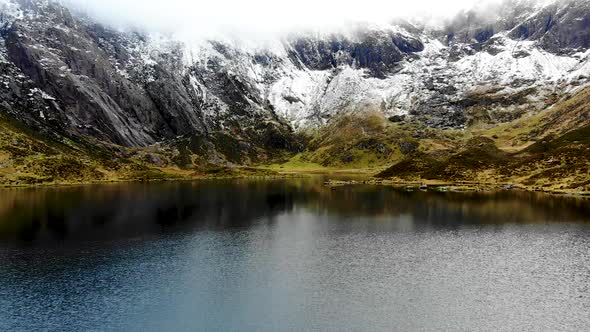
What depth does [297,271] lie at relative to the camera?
3580 inches

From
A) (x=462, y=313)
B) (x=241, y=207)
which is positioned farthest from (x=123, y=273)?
(x=241, y=207)

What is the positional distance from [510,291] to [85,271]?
244ft

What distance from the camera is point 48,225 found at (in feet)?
453

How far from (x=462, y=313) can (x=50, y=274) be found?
70.7 meters

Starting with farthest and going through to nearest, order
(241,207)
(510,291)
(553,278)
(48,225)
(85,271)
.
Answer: (241,207) → (48,225) → (85,271) → (553,278) → (510,291)

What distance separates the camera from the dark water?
67.3 m

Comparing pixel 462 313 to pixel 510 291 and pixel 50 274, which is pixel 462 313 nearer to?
pixel 510 291

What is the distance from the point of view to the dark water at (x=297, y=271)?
67312 millimetres

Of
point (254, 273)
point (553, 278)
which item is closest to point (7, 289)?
point (254, 273)

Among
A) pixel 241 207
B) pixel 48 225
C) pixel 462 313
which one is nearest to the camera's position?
pixel 462 313

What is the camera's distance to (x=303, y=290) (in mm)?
79188

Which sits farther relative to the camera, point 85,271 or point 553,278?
point 85,271

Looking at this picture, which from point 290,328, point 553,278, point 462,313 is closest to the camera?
point 290,328

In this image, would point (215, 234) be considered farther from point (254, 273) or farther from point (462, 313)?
point (462, 313)
